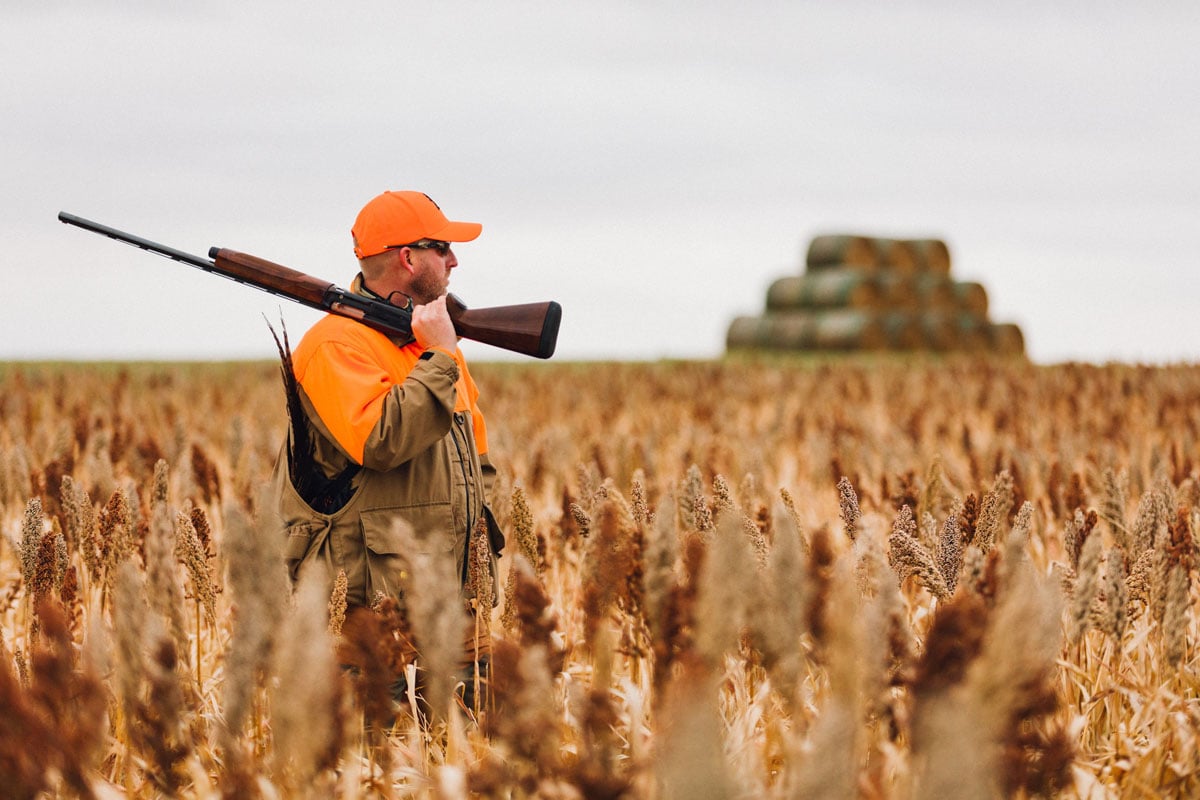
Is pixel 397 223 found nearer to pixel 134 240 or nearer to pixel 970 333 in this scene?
pixel 134 240

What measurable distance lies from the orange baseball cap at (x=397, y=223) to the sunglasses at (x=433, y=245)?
1.0 inches

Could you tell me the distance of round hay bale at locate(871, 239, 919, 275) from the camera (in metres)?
23.6

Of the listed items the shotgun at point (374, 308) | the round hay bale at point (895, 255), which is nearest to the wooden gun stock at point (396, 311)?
the shotgun at point (374, 308)

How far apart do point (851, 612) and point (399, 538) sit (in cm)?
65

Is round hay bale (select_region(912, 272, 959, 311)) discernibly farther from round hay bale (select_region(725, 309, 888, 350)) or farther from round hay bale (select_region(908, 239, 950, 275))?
round hay bale (select_region(725, 309, 888, 350))

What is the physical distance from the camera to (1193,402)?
1023 centimetres

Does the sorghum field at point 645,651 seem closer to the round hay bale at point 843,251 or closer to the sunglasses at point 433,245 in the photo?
the sunglasses at point 433,245

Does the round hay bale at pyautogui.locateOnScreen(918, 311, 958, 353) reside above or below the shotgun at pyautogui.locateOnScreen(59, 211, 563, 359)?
above

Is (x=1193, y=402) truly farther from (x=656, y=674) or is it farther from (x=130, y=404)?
(x=656, y=674)

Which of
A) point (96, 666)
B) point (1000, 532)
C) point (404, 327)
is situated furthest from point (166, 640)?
point (1000, 532)

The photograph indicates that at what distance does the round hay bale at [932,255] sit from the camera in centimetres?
2395

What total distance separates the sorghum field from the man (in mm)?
173

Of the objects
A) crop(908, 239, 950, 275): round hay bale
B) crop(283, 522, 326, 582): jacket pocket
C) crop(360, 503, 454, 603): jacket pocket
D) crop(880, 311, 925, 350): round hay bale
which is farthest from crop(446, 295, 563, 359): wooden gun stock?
crop(908, 239, 950, 275): round hay bale

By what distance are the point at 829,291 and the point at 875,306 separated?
2.87 feet
